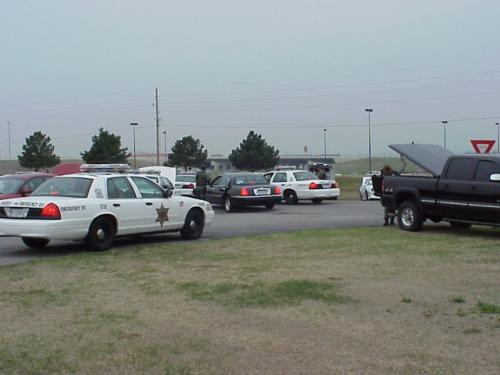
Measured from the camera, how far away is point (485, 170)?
47.3ft

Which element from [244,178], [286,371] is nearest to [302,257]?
[286,371]

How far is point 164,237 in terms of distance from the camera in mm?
15477

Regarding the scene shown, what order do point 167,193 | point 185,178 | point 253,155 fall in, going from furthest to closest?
point 253,155 → point 185,178 → point 167,193

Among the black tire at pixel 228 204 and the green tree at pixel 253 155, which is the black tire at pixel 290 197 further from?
the green tree at pixel 253 155

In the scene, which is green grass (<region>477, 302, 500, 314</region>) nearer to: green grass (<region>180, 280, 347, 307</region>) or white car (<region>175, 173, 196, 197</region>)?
green grass (<region>180, 280, 347, 307</region>)

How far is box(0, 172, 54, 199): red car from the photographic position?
18031 mm

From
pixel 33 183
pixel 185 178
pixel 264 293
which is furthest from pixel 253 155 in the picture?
pixel 264 293

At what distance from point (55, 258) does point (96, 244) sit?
3.63 ft

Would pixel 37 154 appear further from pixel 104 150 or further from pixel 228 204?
pixel 228 204

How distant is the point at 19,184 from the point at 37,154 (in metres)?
45.9

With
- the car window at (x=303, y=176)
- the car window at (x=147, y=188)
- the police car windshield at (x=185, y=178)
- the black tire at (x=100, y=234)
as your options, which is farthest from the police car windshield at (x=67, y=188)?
the police car windshield at (x=185, y=178)

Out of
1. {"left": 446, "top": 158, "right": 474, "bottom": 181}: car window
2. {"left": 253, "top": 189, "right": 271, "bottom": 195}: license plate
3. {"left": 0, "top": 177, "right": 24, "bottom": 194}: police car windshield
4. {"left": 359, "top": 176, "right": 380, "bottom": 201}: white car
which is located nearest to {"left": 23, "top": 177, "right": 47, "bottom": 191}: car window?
{"left": 0, "top": 177, "right": 24, "bottom": 194}: police car windshield

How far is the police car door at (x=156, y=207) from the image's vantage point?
13.8 meters

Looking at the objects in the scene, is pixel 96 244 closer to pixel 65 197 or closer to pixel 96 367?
pixel 65 197
